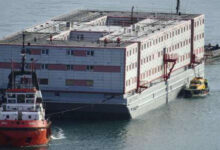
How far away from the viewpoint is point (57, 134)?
12862 cm

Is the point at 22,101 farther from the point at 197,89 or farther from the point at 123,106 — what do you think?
the point at 197,89

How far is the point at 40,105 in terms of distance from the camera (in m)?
125

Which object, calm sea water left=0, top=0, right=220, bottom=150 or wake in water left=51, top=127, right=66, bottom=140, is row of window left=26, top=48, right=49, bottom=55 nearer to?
calm sea water left=0, top=0, right=220, bottom=150

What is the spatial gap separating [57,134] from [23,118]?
5.80 metres

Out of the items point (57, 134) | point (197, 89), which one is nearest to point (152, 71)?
point (197, 89)

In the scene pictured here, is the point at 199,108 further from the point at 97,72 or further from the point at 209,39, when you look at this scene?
the point at 209,39

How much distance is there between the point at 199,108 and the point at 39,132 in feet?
75.4

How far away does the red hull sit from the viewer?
402 feet

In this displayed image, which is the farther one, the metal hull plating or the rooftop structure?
the rooftop structure

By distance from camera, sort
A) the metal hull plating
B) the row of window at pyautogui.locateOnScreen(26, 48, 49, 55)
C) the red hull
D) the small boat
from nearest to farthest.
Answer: the red hull < the metal hull plating < the row of window at pyautogui.locateOnScreen(26, 48, 49, 55) < the small boat

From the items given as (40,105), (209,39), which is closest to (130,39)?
(40,105)

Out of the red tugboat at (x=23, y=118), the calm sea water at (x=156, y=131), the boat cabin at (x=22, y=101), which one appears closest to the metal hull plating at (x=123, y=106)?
the calm sea water at (x=156, y=131)

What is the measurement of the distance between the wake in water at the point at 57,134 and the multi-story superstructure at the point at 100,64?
5115 mm

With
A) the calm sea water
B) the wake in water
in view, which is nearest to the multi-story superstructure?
the calm sea water
